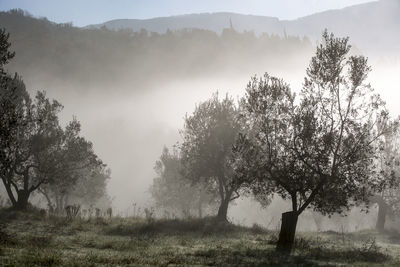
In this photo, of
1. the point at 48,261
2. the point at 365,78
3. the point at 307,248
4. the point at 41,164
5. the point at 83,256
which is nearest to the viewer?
the point at 48,261

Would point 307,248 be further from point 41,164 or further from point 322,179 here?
point 41,164

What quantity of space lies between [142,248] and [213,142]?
24176mm

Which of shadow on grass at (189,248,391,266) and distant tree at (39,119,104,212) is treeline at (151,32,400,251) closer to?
shadow on grass at (189,248,391,266)

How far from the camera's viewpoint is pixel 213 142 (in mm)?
42594

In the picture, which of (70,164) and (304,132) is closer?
(304,132)

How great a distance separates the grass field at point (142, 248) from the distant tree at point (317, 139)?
9.70 ft

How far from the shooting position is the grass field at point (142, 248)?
1453cm

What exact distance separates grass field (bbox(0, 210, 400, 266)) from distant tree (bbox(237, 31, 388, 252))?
2.96 metres

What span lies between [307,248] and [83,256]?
1394cm

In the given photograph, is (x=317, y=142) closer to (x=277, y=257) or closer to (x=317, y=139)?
(x=317, y=139)

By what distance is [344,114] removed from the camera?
79.4 ft

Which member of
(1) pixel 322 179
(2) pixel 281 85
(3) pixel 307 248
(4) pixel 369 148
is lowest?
(3) pixel 307 248

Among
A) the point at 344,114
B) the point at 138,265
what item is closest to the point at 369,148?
the point at 344,114

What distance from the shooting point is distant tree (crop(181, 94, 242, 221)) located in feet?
139
